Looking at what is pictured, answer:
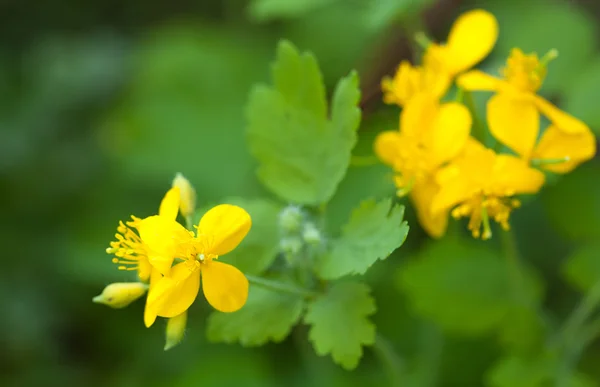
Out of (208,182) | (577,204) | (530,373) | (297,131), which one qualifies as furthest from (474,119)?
(208,182)

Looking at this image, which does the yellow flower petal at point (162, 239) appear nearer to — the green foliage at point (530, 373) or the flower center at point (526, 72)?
the flower center at point (526, 72)

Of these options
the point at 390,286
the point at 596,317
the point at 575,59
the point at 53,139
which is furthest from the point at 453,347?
the point at 53,139

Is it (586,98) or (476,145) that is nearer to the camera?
(476,145)

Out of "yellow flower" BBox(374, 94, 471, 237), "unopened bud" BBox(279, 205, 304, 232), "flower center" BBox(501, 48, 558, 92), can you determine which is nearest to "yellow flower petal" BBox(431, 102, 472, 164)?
"yellow flower" BBox(374, 94, 471, 237)

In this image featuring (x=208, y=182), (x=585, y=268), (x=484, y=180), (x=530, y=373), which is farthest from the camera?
(x=208, y=182)

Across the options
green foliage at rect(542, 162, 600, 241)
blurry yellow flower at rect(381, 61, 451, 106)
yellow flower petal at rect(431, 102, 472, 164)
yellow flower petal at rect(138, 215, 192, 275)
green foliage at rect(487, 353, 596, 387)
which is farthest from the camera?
green foliage at rect(542, 162, 600, 241)

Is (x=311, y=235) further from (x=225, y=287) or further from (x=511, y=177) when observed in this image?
(x=511, y=177)

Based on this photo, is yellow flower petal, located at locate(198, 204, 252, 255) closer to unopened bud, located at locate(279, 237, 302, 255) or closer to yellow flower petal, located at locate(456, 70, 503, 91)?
unopened bud, located at locate(279, 237, 302, 255)
